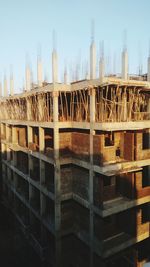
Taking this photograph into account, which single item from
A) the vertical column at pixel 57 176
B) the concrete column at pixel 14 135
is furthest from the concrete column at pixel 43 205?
the concrete column at pixel 14 135

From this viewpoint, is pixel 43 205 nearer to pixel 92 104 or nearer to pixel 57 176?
pixel 57 176

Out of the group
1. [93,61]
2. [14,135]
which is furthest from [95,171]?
[14,135]

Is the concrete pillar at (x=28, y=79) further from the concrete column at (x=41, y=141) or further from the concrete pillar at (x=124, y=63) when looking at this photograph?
the concrete pillar at (x=124, y=63)

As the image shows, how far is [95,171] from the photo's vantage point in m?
13.6

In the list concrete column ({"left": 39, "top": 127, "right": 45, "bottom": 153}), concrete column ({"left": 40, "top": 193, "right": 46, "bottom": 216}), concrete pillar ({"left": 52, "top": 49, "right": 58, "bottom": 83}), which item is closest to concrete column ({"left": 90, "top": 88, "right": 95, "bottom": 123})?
concrete pillar ({"left": 52, "top": 49, "right": 58, "bottom": 83})

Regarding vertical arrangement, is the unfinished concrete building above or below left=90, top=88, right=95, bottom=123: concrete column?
below

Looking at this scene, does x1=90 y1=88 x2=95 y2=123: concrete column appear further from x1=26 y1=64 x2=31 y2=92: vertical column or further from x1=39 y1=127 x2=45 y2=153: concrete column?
x1=26 y1=64 x2=31 y2=92: vertical column

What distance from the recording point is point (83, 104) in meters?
15.0

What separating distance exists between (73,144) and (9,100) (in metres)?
11.4

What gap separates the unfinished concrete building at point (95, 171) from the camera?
44.9 feet

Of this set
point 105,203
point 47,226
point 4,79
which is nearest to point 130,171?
point 105,203

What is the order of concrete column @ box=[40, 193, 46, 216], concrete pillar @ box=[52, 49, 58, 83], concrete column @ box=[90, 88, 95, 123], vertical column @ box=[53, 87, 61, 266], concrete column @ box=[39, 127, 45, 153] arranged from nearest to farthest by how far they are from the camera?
concrete column @ box=[90, 88, 95, 123]
vertical column @ box=[53, 87, 61, 266]
concrete pillar @ box=[52, 49, 58, 83]
concrete column @ box=[39, 127, 45, 153]
concrete column @ box=[40, 193, 46, 216]

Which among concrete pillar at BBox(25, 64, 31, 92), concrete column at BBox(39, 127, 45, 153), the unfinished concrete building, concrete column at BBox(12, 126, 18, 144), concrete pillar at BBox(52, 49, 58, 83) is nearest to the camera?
the unfinished concrete building

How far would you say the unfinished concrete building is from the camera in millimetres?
13688
